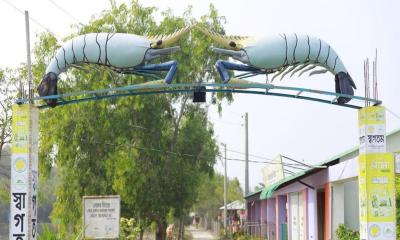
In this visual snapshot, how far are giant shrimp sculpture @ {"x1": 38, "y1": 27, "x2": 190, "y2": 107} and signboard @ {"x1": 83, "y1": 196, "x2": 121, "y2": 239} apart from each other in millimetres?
4384

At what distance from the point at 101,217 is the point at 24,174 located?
4792 millimetres

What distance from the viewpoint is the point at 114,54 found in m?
11.6

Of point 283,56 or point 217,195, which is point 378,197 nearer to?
point 283,56

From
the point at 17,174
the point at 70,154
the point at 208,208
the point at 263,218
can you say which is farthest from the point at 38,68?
the point at 208,208

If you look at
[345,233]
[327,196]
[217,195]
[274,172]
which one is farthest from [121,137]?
[217,195]

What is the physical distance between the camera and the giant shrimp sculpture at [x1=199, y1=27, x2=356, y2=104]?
11562 millimetres

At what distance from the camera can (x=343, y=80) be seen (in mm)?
11938

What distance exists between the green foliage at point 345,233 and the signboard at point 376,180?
4802 millimetres

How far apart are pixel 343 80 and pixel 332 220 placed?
6.95 meters

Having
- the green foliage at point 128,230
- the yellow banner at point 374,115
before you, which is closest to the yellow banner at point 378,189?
the yellow banner at point 374,115

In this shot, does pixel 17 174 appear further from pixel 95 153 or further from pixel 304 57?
pixel 95 153

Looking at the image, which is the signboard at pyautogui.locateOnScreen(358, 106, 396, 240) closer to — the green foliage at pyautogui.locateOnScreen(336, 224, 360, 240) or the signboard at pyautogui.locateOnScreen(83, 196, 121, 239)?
the green foliage at pyautogui.locateOnScreen(336, 224, 360, 240)

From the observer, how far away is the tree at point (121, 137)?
78.4 feet

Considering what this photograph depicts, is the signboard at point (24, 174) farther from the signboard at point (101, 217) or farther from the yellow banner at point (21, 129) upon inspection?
the signboard at point (101, 217)
